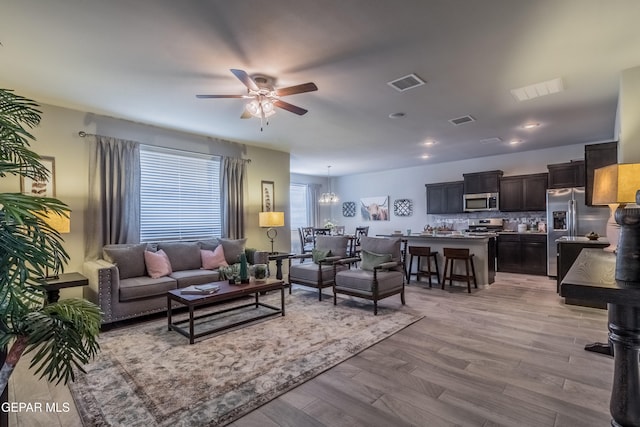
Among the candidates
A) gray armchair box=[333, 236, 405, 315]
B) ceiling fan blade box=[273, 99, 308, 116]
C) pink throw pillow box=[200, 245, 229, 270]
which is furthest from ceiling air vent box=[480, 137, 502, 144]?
pink throw pillow box=[200, 245, 229, 270]

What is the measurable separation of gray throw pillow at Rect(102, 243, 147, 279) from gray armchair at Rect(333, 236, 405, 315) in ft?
9.00

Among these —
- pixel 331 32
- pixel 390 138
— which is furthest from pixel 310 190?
pixel 331 32

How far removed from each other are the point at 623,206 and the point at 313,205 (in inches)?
317

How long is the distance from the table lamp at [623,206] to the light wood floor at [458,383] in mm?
1078

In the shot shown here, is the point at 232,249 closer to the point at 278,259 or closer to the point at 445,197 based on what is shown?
the point at 278,259

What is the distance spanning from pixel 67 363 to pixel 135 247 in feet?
11.5

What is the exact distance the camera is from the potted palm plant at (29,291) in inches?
44.2

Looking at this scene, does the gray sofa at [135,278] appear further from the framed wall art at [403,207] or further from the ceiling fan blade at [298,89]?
the framed wall art at [403,207]

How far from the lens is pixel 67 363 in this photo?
1.23 metres

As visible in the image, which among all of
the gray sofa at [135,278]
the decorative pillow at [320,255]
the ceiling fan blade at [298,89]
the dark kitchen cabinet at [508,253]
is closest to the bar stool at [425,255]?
the decorative pillow at [320,255]

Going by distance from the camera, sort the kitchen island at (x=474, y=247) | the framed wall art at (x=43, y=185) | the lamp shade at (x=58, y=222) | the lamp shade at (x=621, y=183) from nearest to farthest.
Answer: the lamp shade at (x=621, y=183) → the lamp shade at (x=58, y=222) → the framed wall art at (x=43, y=185) → the kitchen island at (x=474, y=247)

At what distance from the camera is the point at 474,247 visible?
559 cm

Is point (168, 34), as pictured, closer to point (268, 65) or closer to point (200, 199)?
point (268, 65)

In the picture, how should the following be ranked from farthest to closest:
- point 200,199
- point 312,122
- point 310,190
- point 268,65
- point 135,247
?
point 310,190 < point 200,199 < point 312,122 < point 135,247 < point 268,65
